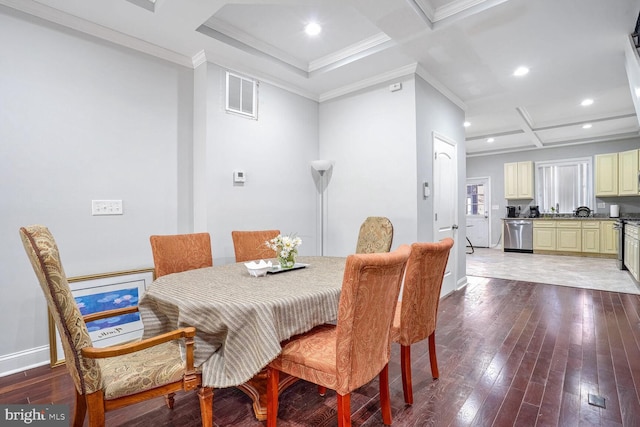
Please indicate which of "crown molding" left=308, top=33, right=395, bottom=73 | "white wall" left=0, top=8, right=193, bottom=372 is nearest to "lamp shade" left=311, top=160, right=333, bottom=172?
"crown molding" left=308, top=33, right=395, bottom=73

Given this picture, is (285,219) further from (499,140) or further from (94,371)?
(499,140)

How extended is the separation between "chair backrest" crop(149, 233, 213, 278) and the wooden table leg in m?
1.08

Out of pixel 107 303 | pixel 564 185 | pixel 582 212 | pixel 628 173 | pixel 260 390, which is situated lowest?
pixel 260 390

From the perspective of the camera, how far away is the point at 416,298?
6.02ft

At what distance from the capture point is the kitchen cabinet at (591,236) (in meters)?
6.93

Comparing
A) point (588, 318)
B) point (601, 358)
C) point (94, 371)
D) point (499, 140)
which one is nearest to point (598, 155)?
point (499, 140)

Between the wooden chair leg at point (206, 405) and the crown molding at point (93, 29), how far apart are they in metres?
2.99

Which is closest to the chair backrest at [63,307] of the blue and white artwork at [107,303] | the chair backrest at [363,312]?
the chair backrest at [363,312]

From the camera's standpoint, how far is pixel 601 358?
2398 mm

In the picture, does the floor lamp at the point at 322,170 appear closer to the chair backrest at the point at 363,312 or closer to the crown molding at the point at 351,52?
the crown molding at the point at 351,52

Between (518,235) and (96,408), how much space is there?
29.5 feet

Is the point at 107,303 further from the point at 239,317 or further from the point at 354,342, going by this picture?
the point at 354,342

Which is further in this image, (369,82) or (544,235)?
(544,235)

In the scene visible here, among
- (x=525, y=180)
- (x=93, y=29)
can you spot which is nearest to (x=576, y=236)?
(x=525, y=180)
